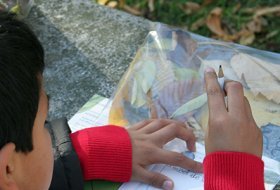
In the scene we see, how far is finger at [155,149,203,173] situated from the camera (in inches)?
52.4

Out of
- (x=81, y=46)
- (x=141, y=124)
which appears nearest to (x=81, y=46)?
(x=81, y=46)

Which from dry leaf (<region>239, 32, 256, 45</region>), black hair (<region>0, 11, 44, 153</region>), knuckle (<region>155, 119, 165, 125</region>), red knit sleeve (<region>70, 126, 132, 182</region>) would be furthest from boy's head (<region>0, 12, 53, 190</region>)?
dry leaf (<region>239, 32, 256, 45</region>)

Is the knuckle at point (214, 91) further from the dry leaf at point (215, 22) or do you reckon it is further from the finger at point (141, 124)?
the dry leaf at point (215, 22)

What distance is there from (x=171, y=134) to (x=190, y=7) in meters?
0.99

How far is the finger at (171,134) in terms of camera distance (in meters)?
1.37

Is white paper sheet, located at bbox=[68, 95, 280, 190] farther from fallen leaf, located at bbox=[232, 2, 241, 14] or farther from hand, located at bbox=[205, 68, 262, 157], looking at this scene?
fallen leaf, located at bbox=[232, 2, 241, 14]

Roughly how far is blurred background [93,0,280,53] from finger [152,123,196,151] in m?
0.81

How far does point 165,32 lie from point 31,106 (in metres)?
0.71

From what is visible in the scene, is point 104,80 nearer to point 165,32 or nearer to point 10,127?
point 165,32

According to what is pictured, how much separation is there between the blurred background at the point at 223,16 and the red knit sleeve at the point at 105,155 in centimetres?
91

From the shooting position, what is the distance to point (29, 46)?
98 cm

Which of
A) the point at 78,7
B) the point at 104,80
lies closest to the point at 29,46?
the point at 104,80

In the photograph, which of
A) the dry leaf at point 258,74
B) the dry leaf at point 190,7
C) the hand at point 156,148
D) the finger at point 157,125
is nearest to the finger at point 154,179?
the hand at point 156,148

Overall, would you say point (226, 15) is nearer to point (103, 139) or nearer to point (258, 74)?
point (258, 74)
